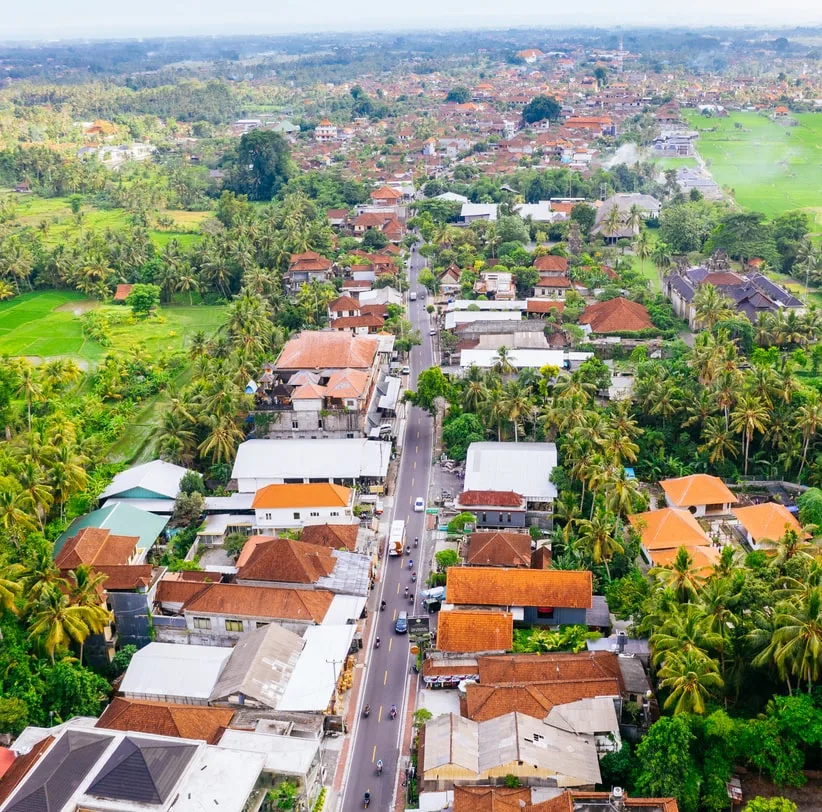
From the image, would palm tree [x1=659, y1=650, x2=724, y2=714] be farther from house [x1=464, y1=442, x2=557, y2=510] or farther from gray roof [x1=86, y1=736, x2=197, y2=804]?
house [x1=464, y1=442, x2=557, y2=510]

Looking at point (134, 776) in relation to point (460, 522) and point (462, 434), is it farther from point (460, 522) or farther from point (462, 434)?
point (462, 434)

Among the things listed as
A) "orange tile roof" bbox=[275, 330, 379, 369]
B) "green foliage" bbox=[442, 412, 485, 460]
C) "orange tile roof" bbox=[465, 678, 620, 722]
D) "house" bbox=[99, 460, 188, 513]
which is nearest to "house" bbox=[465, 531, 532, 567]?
"orange tile roof" bbox=[465, 678, 620, 722]

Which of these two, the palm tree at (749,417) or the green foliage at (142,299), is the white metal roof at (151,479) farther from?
the green foliage at (142,299)

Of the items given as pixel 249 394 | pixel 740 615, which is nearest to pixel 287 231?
pixel 249 394

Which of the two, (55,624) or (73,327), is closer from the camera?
(55,624)

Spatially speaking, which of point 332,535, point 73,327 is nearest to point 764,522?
point 332,535

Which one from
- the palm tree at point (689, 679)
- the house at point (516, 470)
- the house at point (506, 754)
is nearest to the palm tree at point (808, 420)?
the house at point (516, 470)

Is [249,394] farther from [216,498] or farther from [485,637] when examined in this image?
[485,637]
